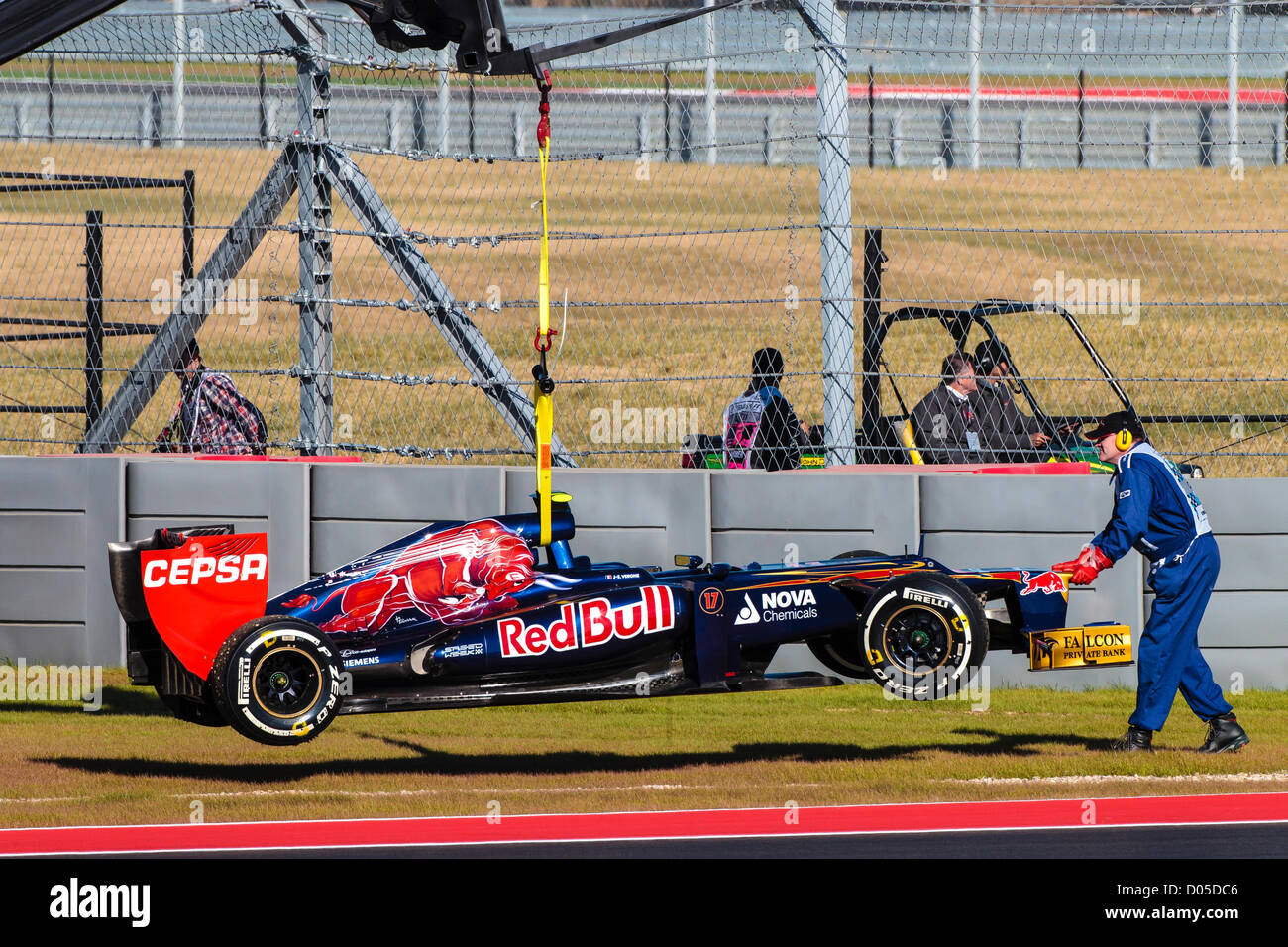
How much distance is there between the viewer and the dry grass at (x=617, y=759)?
283 inches

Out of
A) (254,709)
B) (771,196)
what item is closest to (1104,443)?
(254,709)

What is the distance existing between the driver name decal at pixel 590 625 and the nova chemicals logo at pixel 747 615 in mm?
287

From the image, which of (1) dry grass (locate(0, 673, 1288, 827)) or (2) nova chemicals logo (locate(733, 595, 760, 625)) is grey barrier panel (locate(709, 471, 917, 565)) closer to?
(1) dry grass (locate(0, 673, 1288, 827))

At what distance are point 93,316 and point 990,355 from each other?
5.72 meters

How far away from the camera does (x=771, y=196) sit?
16969mm

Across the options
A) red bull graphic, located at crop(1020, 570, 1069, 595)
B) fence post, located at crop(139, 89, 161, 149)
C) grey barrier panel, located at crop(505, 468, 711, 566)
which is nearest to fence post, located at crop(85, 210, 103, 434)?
fence post, located at crop(139, 89, 161, 149)

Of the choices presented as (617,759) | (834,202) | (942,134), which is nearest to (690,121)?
(942,134)

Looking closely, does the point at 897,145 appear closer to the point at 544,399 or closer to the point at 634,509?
the point at 634,509

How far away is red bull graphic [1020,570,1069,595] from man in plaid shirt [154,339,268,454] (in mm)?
4956

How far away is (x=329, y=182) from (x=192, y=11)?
1.21 metres

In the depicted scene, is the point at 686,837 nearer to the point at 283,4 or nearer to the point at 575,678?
the point at 575,678

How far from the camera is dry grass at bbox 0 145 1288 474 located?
14.9m

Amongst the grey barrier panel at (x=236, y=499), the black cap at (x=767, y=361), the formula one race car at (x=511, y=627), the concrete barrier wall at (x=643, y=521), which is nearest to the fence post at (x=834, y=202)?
the concrete barrier wall at (x=643, y=521)

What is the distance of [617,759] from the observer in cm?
809
